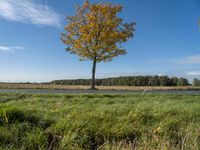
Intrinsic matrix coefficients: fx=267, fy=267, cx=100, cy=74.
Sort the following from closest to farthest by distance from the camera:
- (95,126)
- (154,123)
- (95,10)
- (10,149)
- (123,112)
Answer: (10,149)
(95,126)
(154,123)
(123,112)
(95,10)

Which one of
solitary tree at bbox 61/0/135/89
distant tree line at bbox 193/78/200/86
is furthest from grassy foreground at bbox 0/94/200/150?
distant tree line at bbox 193/78/200/86

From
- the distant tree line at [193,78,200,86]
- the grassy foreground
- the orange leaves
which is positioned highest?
the orange leaves

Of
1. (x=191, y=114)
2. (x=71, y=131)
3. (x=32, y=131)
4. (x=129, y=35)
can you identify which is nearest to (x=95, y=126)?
(x=71, y=131)

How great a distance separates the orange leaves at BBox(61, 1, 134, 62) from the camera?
23.1 metres

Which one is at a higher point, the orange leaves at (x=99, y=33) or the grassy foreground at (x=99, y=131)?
the orange leaves at (x=99, y=33)

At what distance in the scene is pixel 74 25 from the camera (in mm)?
23750

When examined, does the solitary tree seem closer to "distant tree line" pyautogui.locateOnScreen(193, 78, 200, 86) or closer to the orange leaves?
the orange leaves

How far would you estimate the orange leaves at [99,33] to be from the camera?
23125 millimetres

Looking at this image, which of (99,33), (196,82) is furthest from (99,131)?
(196,82)

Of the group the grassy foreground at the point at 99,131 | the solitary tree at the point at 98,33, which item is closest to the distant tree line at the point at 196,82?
the solitary tree at the point at 98,33

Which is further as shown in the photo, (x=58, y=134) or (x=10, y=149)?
(x=58, y=134)

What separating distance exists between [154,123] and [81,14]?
18.2m

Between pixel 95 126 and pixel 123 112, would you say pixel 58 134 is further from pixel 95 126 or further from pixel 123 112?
pixel 123 112

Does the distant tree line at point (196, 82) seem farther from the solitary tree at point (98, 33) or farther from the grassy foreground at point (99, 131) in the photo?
the grassy foreground at point (99, 131)
